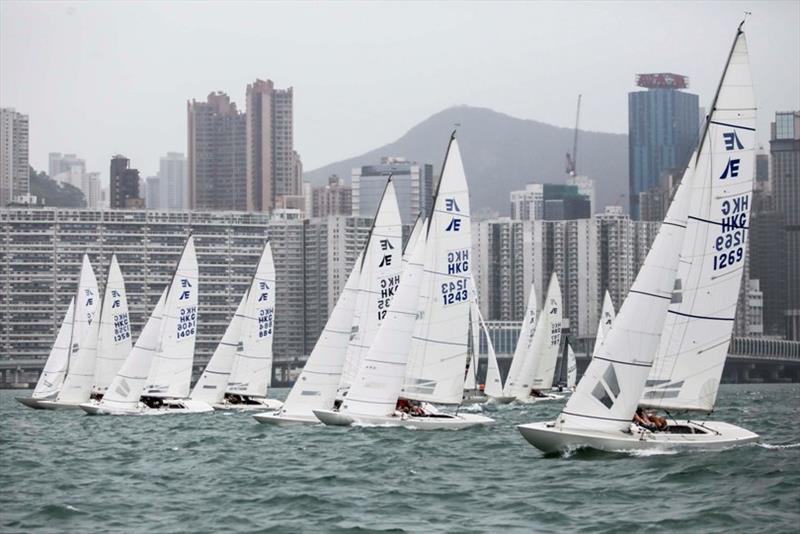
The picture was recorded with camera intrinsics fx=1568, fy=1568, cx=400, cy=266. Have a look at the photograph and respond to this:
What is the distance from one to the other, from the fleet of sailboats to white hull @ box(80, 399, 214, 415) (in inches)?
2.8

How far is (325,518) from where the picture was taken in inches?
Result: 981

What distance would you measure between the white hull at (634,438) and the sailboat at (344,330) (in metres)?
13.3

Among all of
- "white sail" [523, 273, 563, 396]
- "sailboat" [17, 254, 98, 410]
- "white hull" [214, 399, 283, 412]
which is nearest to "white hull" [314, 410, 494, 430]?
"white hull" [214, 399, 283, 412]

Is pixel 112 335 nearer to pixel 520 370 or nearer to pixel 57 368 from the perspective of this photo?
pixel 57 368

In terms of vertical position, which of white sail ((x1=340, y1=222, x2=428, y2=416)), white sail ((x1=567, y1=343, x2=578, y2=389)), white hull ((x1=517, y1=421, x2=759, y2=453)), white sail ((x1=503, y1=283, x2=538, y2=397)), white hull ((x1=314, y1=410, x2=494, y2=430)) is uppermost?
white sail ((x1=340, y1=222, x2=428, y2=416))

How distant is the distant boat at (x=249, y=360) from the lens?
2346 inches

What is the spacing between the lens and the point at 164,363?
2223 inches

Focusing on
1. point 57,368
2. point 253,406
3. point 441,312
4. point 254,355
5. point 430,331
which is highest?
point 441,312

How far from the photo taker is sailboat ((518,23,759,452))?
107ft

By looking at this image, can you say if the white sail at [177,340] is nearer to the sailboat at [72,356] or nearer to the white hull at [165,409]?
the white hull at [165,409]

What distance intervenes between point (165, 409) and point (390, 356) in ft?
53.3

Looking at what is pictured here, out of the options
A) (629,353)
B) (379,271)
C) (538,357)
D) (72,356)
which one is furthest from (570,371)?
(629,353)

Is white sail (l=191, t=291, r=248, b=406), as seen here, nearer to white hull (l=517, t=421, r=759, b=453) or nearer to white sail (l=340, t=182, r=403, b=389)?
white sail (l=340, t=182, r=403, b=389)

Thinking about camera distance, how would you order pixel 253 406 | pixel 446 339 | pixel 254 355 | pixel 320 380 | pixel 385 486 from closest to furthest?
1. pixel 385 486
2. pixel 446 339
3. pixel 320 380
4. pixel 253 406
5. pixel 254 355
